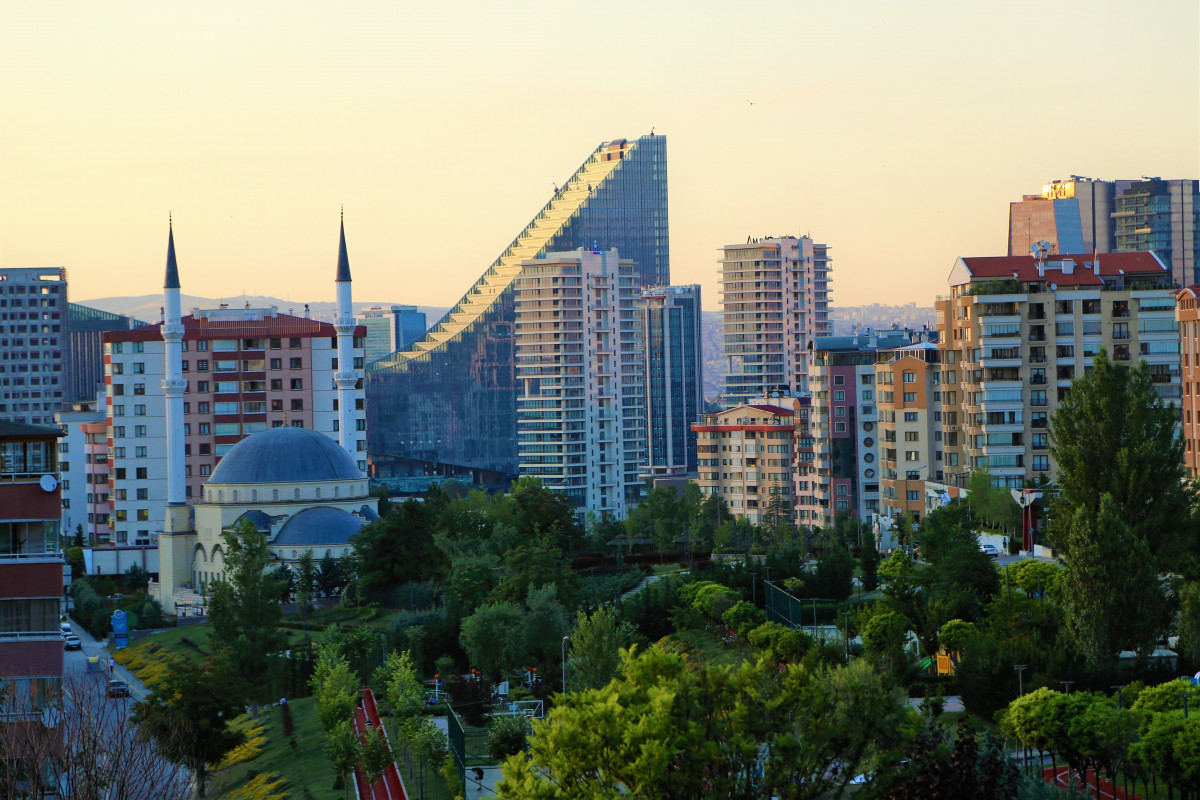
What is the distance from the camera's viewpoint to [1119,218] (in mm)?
181250

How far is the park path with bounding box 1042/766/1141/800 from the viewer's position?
115 feet

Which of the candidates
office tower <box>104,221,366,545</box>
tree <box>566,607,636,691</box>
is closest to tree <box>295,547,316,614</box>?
tree <box>566,607,636,691</box>

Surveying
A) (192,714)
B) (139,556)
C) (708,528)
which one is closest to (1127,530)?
(192,714)

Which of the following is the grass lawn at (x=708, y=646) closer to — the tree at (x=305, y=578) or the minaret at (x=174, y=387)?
the tree at (x=305, y=578)

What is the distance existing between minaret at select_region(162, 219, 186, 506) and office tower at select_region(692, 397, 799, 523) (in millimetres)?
43763

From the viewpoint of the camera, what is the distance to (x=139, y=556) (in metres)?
106

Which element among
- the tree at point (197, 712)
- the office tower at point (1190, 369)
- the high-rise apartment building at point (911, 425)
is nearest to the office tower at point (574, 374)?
the high-rise apartment building at point (911, 425)

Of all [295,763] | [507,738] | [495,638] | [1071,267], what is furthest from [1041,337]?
[507,738]

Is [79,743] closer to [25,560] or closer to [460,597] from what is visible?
[25,560]

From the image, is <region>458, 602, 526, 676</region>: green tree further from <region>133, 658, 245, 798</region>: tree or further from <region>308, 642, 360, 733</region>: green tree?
<region>133, 658, 245, 798</region>: tree

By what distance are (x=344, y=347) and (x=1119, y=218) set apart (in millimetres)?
100400

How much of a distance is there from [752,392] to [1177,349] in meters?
102

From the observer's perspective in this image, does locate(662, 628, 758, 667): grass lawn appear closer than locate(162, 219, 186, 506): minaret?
Yes

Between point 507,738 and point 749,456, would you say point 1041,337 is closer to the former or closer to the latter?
point 507,738
